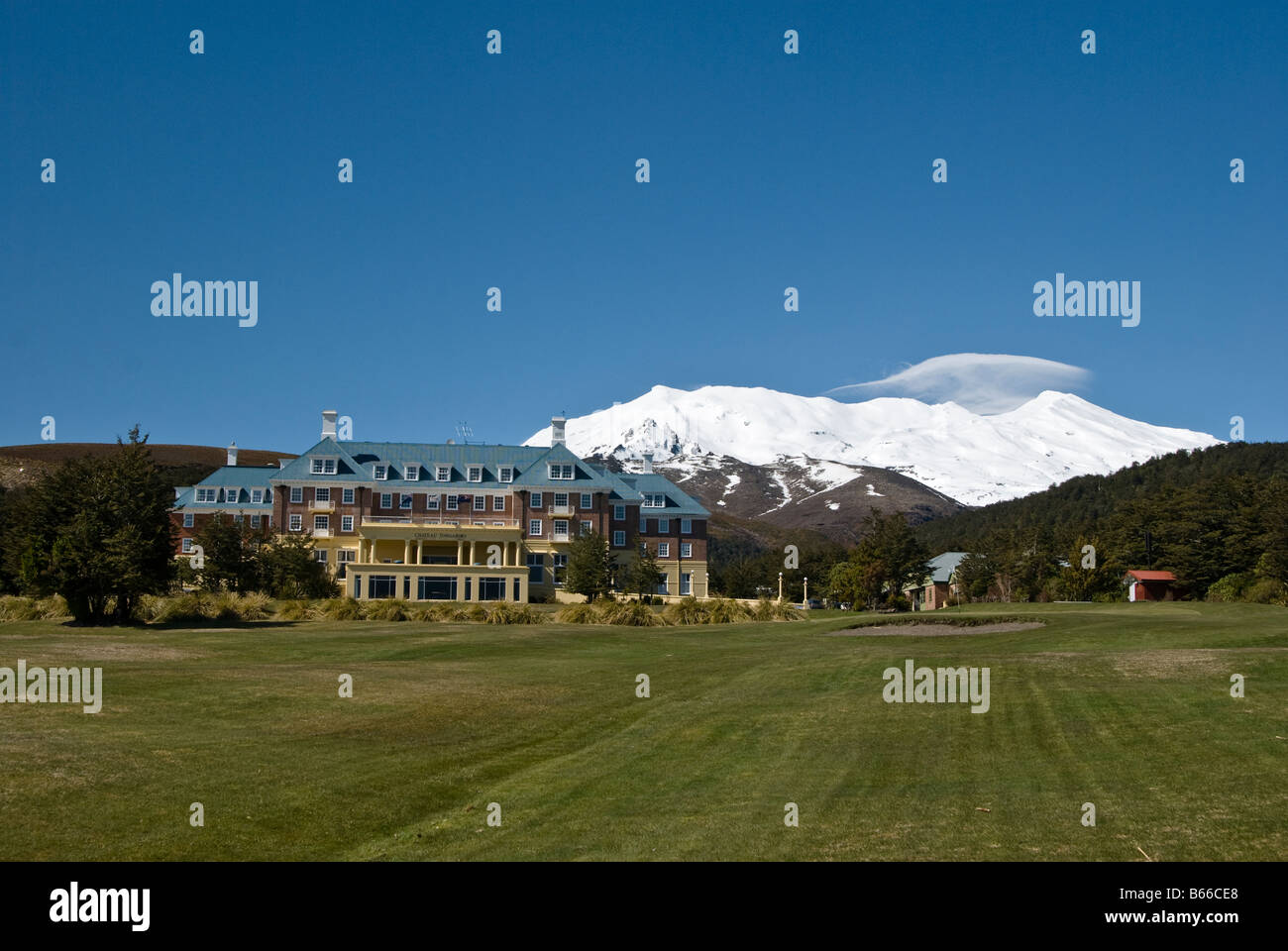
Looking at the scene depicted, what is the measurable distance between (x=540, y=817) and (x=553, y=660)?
18.3m

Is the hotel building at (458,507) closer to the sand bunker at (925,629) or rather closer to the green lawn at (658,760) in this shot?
the sand bunker at (925,629)

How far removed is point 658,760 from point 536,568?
212 feet

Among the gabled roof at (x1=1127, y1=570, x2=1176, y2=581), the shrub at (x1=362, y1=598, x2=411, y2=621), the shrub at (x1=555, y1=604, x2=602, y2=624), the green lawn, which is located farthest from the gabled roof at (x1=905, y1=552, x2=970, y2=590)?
the green lawn

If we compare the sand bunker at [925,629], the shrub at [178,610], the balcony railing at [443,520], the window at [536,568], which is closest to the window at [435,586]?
the balcony railing at [443,520]

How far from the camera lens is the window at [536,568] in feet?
269

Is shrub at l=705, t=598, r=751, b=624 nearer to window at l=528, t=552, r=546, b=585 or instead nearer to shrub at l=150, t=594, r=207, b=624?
shrub at l=150, t=594, r=207, b=624

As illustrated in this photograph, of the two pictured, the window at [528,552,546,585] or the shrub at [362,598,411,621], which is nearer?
the shrub at [362,598,411,621]

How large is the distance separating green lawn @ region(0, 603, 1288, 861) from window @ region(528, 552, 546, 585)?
5071 cm

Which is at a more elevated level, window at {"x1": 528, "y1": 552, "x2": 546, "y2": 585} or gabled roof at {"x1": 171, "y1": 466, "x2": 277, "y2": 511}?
gabled roof at {"x1": 171, "y1": 466, "x2": 277, "y2": 511}

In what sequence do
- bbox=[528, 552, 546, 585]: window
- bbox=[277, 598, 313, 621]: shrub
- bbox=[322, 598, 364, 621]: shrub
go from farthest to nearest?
bbox=[528, 552, 546, 585]: window, bbox=[277, 598, 313, 621]: shrub, bbox=[322, 598, 364, 621]: shrub

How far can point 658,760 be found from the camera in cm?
1816

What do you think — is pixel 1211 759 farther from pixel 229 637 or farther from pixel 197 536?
pixel 197 536

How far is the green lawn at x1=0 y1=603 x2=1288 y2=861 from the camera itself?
41.9 feet
